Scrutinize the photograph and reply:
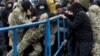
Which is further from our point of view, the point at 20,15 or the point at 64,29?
the point at 64,29

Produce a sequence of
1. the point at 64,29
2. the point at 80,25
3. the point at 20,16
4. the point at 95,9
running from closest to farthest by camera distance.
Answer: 1. the point at 20,16
2. the point at 80,25
3. the point at 95,9
4. the point at 64,29

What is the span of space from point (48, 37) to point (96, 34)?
1.83 metres

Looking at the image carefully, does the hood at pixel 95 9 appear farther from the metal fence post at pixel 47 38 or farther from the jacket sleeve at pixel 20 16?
the metal fence post at pixel 47 38

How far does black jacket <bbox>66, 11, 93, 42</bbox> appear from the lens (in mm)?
6207

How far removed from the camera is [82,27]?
638 cm

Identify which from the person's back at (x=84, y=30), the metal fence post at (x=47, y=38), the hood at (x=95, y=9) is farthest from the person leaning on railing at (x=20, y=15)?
the hood at (x=95, y=9)

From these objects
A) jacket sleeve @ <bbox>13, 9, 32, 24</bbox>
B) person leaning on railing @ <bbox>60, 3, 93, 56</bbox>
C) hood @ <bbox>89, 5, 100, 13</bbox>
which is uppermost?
jacket sleeve @ <bbox>13, 9, 32, 24</bbox>

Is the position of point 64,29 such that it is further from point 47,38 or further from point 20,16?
Result: point 47,38

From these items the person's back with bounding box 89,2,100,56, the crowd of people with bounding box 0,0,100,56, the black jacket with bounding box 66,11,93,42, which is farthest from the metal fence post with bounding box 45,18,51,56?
the person's back with bounding box 89,2,100,56

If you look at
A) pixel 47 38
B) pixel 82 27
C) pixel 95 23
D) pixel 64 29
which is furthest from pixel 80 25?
pixel 47 38

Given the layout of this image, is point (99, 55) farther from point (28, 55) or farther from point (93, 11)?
point (28, 55)

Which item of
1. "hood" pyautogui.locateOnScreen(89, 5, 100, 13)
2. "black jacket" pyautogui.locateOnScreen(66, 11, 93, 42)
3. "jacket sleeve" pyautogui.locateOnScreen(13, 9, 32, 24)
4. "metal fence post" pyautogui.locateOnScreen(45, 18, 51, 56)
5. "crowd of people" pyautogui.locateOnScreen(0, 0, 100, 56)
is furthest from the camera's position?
"hood" pyautogui.locateOnScreen(89, 5, 100, 13)

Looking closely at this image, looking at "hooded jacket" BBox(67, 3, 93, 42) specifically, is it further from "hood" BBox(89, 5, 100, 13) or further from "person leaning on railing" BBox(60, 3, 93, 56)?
"hood" BBox(89, 5, 100, 13)

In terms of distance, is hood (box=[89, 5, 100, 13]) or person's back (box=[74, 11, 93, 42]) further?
hood (box=[89, 5, 100, 13])
